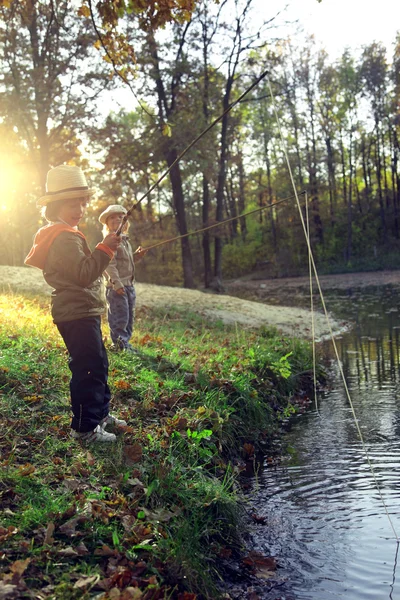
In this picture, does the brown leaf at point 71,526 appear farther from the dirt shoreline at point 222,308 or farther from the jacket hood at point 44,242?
the dirt shoreline at point 222,308

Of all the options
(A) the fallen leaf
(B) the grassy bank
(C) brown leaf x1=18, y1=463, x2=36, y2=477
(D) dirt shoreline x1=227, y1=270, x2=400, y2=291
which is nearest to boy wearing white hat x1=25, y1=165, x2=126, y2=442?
(B) the grassy bank

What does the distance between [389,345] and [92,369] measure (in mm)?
8141

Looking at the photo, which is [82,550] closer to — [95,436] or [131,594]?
[131,594]

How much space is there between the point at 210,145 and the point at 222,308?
9.83 meters

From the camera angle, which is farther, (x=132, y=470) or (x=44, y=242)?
(x=44, y=242)

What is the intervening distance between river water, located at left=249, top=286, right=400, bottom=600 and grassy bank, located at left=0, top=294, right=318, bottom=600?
308mm

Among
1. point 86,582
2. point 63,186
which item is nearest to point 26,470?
point 86,582

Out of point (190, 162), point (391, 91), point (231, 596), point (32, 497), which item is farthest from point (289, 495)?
point (391, 91)

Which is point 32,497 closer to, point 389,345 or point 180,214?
point 389,345

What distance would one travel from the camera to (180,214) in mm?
25953

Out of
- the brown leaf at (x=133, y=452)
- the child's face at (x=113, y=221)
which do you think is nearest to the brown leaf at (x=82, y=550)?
the brown leaf at (x=133, y=452)

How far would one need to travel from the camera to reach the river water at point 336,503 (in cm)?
353

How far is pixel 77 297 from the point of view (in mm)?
4691

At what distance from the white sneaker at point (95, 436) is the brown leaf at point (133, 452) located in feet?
0.63
